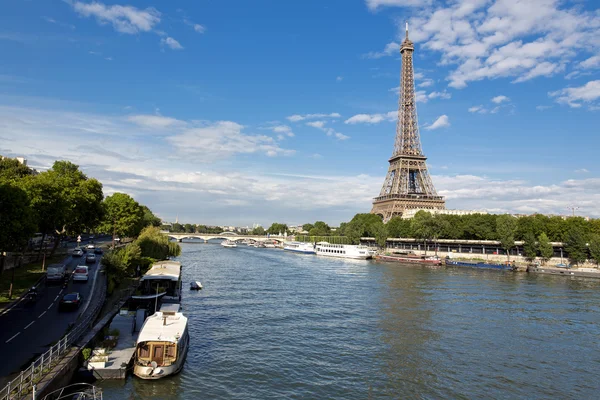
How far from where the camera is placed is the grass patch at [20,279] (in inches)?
1395

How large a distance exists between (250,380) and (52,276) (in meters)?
28.8

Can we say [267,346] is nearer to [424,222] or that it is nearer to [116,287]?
[116,287]

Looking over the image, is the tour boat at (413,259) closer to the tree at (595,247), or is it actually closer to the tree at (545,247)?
the tree at (545,247)

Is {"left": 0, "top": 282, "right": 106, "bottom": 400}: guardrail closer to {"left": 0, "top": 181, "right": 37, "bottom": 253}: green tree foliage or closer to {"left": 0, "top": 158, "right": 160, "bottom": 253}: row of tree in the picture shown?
{"left": 0, "top": 181, "right": 37, "bottom": 253}: green tree foliage

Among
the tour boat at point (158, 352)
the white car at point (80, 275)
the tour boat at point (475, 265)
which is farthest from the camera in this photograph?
the tour boat at point (475, 265)

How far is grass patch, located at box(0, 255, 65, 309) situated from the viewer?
3544cm

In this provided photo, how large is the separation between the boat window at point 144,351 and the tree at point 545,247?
10183cm

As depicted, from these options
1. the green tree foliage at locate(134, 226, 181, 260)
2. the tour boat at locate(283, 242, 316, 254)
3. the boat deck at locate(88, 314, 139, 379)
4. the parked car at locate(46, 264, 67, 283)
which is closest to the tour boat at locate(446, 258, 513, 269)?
the tour boat at locate(283, 242, 316, 254)

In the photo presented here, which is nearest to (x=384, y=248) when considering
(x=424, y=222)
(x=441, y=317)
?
(x=424, y=222)

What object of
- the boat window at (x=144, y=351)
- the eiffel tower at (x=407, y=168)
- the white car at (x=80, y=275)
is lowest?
the boat window at (x=144, y=351)

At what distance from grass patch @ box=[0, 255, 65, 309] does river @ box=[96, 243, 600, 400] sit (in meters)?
15.1

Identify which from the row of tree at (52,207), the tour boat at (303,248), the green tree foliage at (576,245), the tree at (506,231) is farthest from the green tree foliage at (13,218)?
the tour boat at (303,248)

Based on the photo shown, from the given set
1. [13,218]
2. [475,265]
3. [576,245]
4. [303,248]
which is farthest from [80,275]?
[303,248]

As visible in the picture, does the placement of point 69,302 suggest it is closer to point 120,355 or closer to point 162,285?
point 162,285
